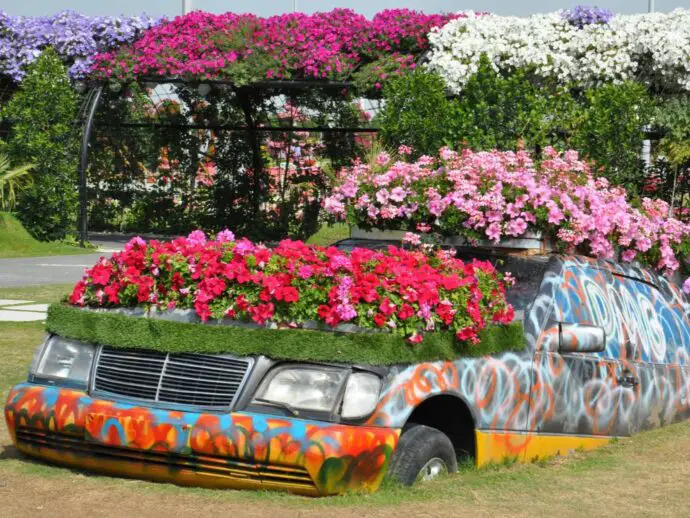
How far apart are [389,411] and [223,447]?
0.71 metres

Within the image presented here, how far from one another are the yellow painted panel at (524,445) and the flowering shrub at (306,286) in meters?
0.54

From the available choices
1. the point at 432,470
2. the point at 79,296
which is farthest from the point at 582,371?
the point at 79,296

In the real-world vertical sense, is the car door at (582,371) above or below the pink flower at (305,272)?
below

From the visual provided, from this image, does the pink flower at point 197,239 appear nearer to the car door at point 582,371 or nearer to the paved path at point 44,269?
the car door at point 582,371

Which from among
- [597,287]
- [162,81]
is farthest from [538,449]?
[162,81]

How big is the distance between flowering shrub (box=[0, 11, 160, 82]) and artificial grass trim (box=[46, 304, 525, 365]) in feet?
62.6

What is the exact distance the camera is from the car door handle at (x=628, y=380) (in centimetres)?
668

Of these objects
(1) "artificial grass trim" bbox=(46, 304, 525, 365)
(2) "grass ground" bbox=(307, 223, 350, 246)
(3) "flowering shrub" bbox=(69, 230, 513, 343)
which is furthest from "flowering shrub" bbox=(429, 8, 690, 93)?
(1) "artificial grass trim" bbox=(46, 304, 525, 365)

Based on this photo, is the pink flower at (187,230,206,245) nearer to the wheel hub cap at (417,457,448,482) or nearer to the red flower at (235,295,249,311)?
the red flower at (235,295,249,311)

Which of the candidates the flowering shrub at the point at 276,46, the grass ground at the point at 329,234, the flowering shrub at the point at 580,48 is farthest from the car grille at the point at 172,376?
the grass ground at the point at 329,234

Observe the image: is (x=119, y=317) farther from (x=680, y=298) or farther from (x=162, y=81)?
(x=162, y=81)

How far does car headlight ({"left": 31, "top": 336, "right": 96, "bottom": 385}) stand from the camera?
18.5 feet

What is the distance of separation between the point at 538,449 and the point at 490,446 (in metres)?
0.45

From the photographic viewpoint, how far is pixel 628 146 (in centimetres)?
1311
